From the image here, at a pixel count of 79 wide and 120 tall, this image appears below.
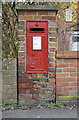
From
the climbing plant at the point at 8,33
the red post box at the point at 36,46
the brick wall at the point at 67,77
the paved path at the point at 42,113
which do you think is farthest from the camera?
the climbing plant at the point at 8,33

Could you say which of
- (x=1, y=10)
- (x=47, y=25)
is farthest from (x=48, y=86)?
(x=1, y=10)

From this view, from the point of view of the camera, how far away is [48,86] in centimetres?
294

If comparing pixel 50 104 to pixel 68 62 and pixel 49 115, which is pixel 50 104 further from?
pixel 68 62

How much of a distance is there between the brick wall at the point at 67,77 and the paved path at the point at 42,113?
0.29 meters

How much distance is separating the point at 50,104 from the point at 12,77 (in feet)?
3.40

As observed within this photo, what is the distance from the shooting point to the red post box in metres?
2.82

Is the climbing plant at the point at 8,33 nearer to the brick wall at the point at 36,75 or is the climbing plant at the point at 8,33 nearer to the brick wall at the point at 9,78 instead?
the brick wall at the point at 9,78

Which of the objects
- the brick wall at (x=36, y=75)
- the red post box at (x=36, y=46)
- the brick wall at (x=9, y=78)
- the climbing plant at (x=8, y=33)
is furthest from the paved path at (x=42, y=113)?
the climbing plant at (x=8, y=33)

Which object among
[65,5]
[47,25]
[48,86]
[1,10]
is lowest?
[48,86]

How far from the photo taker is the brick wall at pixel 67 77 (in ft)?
9.59

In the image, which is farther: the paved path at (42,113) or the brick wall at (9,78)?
the brick wall at (9,78)

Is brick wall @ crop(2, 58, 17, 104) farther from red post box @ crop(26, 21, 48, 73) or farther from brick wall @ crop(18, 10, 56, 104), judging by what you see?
red post box @ crop(26, 21, 48, 73)

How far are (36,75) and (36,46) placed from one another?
0.64 metres

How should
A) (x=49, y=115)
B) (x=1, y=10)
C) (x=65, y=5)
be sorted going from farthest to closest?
(x=65, y=5) → (x=1, y=10) → (x=49, y=115)
